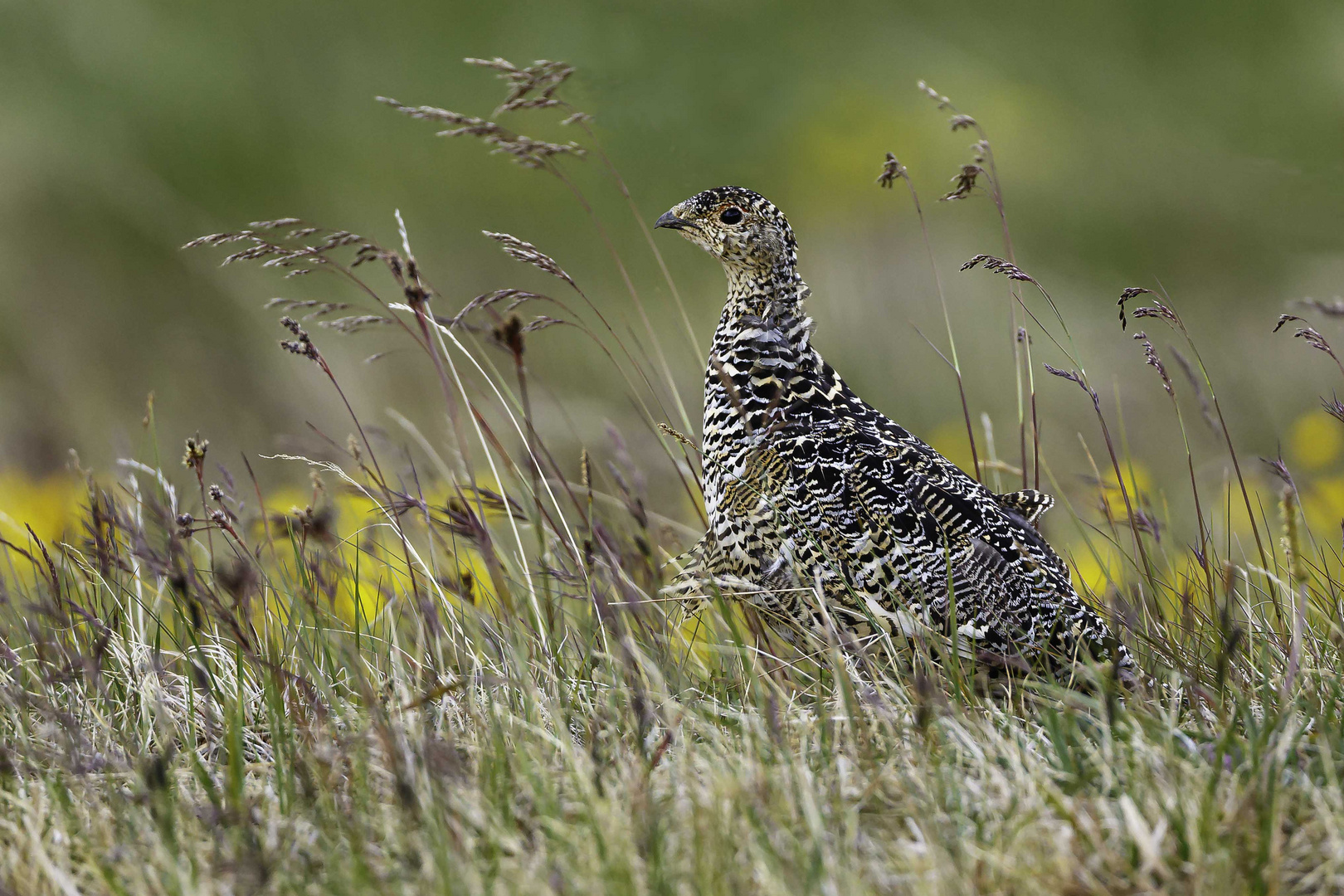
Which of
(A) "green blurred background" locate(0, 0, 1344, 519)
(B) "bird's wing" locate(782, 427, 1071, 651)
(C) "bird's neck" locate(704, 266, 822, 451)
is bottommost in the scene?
(B) "bird's wing" locate(782, 427, 1071, 651)

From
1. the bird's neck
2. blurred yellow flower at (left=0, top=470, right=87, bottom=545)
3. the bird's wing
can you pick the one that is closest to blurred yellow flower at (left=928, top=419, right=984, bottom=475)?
the bird's neck

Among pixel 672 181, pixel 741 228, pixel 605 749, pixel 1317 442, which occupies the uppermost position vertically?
pixel 672 181

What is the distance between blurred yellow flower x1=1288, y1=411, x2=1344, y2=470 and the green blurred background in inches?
45.3

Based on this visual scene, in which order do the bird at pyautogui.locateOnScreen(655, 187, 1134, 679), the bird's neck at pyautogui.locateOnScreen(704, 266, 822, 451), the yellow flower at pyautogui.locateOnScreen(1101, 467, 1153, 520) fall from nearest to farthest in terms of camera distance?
the bird at pyautogui.locateOnScreen(655, 187, 1134, 679), the yellow flower at pyautogui.locateOnScreen(1101, 467, 1153, 520), the bird's neck at pyautogui.locateOnScreen(704, 266, 822, 451)

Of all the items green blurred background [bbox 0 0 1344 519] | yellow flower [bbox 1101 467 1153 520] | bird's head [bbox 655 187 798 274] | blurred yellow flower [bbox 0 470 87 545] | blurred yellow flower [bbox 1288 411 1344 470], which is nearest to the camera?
yellow flower [bbox 1101 467 1153 520]

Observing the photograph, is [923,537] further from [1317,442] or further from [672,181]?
[672,181]

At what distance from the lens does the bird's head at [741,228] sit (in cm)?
334

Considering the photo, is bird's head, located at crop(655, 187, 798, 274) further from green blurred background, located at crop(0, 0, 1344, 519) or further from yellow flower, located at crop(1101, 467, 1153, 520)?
green blurred background, located at crop(0, 0, 1344, 519)

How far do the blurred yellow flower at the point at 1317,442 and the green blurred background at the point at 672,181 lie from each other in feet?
3.77

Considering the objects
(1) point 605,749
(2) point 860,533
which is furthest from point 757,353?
(1) point 605,749

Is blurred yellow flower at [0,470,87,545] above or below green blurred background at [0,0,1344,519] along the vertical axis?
below

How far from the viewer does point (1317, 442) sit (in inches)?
266

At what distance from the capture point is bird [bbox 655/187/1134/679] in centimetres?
262

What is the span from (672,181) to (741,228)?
9980 mm
